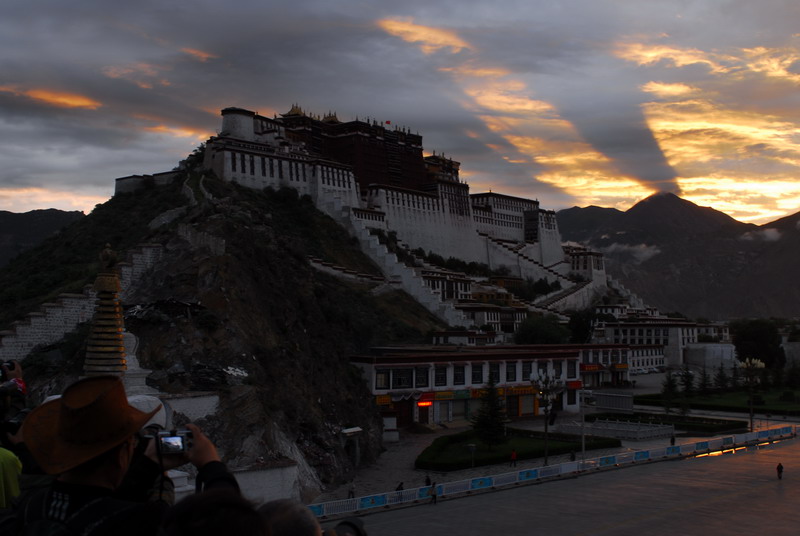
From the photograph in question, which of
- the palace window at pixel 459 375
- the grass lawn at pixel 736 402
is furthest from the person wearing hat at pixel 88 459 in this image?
the grass lawn at pixel 736 402

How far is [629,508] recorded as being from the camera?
2798 centimetres

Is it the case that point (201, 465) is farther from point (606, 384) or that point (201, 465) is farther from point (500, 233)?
point (500, 233)

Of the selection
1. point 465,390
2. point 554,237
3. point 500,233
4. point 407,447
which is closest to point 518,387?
point 465,390

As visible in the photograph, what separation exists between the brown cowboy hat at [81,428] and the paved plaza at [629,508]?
21.4 metres

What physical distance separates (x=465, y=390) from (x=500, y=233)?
234ft

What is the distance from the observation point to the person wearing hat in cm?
414

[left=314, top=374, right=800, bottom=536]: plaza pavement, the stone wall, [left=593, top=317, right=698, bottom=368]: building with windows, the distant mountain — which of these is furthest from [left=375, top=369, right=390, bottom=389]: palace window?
the distant mountain

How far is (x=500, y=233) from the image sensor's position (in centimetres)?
12400

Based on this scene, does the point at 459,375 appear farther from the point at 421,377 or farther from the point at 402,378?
the point at 402,378

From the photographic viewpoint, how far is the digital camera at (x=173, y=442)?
15.0 feet

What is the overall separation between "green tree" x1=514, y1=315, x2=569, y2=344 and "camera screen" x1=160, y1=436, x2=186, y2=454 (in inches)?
3113

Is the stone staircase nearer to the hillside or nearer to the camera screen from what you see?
the hillside

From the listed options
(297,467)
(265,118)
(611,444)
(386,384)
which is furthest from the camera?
(265,118)

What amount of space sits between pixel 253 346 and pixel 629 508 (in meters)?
17.2
